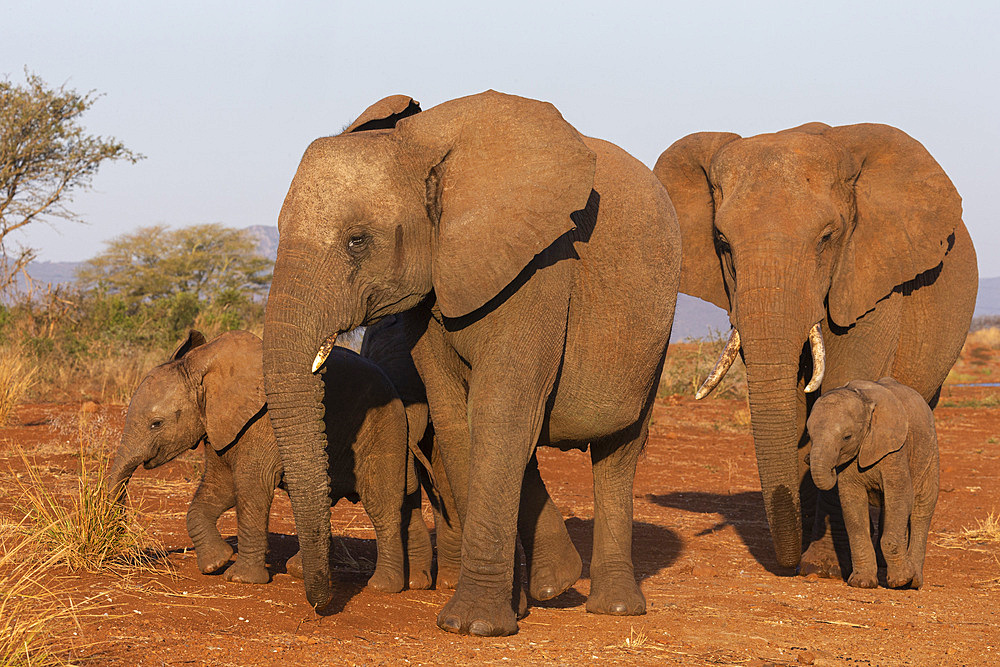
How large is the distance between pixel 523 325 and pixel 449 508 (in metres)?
1.69

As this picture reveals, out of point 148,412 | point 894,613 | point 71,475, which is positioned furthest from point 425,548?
point 71,475

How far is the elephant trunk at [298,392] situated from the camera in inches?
188

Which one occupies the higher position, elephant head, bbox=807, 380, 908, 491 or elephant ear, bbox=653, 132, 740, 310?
elephant ear, bbox=653, 132, 740, 310

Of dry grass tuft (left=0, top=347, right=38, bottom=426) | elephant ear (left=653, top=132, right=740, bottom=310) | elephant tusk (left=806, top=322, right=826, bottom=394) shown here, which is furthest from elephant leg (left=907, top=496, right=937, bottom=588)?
dry grass tuft (left=0, top=347, right=38, bottom=426)

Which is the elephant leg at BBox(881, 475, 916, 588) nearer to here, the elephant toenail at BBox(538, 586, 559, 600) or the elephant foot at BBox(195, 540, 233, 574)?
the elephant toenail at BBox(538, 586, 559, 600)

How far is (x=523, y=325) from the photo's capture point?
5.20 m

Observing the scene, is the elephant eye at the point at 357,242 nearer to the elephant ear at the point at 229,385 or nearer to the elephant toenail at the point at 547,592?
the elephant ear at the point at 229,385

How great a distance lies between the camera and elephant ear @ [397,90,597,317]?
5020 millimetres

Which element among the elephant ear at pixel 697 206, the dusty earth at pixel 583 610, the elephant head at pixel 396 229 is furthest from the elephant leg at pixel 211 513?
the elephant ear at pixel 697 206

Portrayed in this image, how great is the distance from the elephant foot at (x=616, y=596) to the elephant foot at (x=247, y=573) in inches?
71.7

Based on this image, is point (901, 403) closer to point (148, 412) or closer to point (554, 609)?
point (554, 609)

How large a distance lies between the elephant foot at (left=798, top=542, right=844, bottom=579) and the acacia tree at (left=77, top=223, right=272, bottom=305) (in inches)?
1087

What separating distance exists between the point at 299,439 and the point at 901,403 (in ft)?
14.0

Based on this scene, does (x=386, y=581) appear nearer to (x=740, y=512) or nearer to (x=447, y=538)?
Answer: (x=447, y=538)
